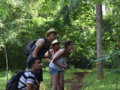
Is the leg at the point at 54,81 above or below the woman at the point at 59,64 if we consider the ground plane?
below

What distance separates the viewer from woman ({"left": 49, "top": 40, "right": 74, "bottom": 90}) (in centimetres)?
416

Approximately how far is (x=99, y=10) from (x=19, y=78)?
829 centimetres

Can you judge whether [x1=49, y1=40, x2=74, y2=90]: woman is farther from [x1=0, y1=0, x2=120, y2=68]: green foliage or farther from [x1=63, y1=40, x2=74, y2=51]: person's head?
[x1=0, y1=0, x2=120, y2=68]: green foliage

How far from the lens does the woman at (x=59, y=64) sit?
4.16m

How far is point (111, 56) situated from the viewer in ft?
11.4

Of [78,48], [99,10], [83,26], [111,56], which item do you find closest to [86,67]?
[78,48]

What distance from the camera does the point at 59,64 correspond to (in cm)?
418

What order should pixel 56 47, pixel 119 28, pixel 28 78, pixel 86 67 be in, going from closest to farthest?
1. pixel 28 78
2. pixel 56 47
3. pixel 119 28
4. pixel 86 67

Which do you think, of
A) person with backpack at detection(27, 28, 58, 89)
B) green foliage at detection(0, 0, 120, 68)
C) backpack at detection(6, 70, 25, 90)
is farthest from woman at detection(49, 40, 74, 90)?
green foliage at detection(0, 0, 120, 68)

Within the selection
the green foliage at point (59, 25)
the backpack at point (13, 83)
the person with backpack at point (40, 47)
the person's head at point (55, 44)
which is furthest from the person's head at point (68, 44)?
the green foliage at point (59, 25)

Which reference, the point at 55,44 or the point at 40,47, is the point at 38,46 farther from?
the point at 55,44

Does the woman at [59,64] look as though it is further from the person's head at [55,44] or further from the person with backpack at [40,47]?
the person's head at [55,44]

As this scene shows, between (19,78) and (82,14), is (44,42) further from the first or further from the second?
(82,14)

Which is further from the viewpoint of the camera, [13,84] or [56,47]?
[56,47]
